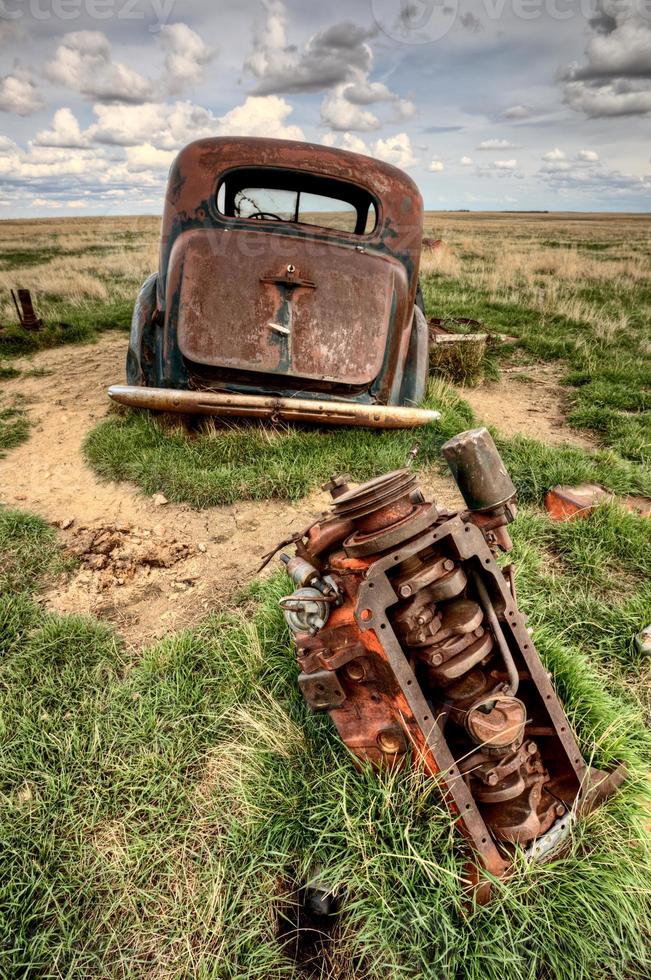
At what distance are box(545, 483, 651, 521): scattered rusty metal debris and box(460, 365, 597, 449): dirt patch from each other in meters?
1.07

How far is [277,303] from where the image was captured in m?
3.68

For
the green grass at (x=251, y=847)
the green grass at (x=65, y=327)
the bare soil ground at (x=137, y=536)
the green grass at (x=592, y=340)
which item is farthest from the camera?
the green grass at (x=65, y=327)

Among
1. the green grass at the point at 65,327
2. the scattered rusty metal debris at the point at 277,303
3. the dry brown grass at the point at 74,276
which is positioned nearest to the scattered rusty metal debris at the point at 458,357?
the scattered rusty metal debris at the point at 277,303

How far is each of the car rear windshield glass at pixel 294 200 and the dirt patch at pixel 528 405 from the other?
2191 millimetres

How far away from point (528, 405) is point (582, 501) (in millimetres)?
2468

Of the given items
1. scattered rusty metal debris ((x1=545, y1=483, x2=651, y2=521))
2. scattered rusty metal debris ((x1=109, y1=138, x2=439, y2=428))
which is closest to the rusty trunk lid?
scattered rusty metal debris ((x1=109, y1=138, x2=439, y2=428))

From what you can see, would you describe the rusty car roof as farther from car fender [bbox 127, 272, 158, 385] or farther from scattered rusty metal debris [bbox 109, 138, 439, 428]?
car fender [bbox 127, 272, 158, 385]

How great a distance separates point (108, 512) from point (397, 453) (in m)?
2.10

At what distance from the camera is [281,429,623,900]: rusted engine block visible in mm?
1540

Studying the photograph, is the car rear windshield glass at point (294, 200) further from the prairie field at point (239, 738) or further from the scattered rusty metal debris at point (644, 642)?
the scattered rusty metal debris at point (644, 642)

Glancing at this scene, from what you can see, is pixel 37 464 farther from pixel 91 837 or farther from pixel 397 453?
pixel 91 837

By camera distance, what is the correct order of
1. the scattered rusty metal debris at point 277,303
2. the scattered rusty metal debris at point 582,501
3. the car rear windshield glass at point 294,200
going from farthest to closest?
the car rear windshield glass at point 294,200 < the scattered rusty metal debris at point 277,303 < the scattered rusty metal debris at point 582,501

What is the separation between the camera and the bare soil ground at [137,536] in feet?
9.45

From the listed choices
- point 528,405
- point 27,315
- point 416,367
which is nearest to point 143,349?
point 416,367
